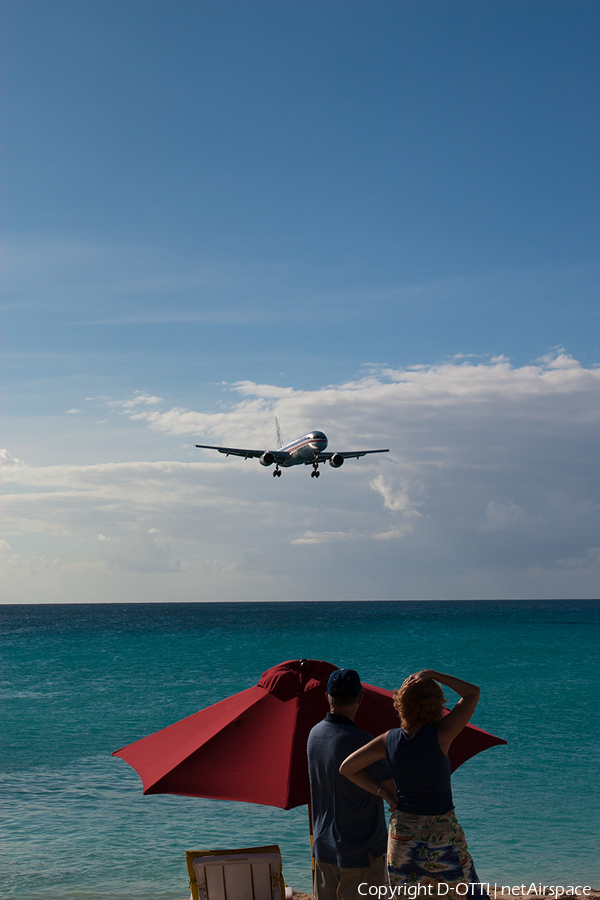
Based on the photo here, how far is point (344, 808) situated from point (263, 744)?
2.86 feet

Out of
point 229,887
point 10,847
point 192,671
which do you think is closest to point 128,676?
point 192,671

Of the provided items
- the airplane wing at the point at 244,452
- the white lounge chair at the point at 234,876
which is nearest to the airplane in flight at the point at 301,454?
the airplane wing at the point at 244,452

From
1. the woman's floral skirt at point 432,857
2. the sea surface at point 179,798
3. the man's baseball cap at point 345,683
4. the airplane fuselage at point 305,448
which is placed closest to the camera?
the woman's floral skirt at point 432,857

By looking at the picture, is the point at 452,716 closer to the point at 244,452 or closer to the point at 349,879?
the point at 349,879

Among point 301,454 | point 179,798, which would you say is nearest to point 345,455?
point 301,454

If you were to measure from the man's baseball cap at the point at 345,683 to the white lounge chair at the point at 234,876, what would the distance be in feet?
6.56

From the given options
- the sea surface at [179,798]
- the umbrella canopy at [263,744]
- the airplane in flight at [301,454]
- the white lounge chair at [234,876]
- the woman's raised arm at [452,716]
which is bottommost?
the sea surface at [179,798]

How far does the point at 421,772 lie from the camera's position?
3.69m

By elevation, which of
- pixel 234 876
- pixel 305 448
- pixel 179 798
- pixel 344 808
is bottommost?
pixel 179 798

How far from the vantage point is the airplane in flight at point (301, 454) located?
36062mm

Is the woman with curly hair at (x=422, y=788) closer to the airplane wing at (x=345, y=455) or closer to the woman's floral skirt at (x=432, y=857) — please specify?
the woman's floral skirt at (x=432, y=857)

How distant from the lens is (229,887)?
5.14 m

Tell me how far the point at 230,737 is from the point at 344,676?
1.25m

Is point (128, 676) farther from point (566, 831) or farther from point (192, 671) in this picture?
point (566, 831)
